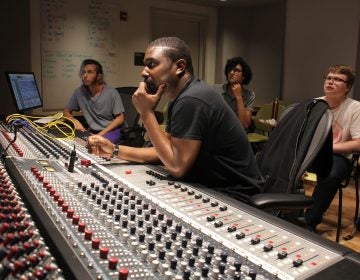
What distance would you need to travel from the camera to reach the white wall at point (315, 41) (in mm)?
4703

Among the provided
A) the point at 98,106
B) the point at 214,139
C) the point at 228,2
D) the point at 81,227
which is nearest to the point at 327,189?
the point at 214,139

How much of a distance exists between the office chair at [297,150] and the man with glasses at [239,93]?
191 cm

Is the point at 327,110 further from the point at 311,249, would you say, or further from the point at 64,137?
the point at 64,137

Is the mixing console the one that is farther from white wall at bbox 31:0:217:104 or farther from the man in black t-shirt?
white wall at bbox 31:0:217:104

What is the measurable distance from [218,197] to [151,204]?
257 mm

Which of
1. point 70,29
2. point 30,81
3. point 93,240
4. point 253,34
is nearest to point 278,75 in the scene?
point 253,34

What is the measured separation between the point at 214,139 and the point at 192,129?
0.15m

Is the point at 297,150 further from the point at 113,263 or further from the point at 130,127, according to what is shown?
the point at 130,127

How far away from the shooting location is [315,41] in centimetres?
500

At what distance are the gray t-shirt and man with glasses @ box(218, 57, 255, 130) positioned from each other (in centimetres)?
110

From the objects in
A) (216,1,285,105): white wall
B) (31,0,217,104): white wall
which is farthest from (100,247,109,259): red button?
(216,1,285,105): white wall

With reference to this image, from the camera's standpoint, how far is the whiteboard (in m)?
Result: 4.84

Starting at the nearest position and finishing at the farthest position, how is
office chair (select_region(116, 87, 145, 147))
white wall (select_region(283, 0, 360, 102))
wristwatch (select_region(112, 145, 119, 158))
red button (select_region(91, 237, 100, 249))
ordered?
red button (select_region(91, 237, 100, 249))
wristwatch (select_region(112, 145, 119, 158))
office chair (select_region(116, 87, 145, 147))
white wall (select_region(283, 0, 360, 102))

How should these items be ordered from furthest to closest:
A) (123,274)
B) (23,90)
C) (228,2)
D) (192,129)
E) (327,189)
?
(228,2) < (23,90) < (327,189) < (192,129) < (123,274)
